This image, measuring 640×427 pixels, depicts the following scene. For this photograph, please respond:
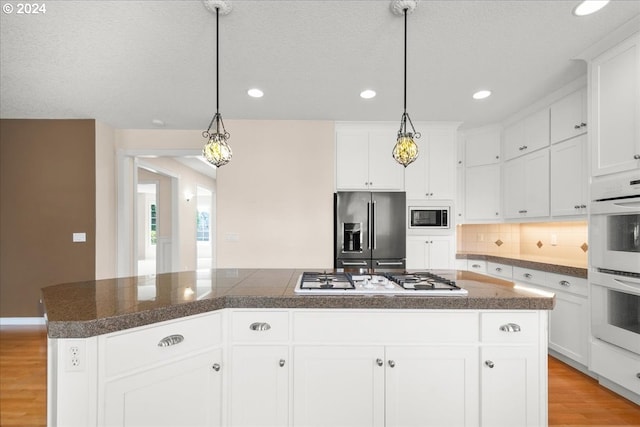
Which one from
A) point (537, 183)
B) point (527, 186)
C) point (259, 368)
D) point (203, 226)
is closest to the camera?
point (259, 368)

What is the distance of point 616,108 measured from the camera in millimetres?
2141

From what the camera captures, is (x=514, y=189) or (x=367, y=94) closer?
(x=367, y=94)

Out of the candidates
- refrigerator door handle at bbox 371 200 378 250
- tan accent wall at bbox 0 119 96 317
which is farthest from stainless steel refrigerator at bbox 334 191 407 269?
tan accent wall at bbox 0 119 96 317

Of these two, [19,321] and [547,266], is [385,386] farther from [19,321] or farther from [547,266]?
[19,321]

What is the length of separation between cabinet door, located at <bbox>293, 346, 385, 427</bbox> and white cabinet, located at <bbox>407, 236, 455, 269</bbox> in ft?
8.36

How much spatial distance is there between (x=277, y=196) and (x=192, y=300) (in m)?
2.63

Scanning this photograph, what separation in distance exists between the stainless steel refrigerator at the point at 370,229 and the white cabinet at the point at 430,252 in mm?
208

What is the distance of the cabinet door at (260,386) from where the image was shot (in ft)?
4.72

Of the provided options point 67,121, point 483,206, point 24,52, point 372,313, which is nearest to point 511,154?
point 483,206

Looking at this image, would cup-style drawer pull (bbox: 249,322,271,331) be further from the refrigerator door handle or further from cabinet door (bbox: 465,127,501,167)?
cabinet door (bbox: 465,127,501,167)

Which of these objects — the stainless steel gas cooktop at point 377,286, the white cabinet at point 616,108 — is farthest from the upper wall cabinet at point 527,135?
the stainless steel gas cooktop at point 377,286

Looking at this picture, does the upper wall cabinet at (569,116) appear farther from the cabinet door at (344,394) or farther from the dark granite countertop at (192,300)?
the cabinet door at (344,394)

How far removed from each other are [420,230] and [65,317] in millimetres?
3526

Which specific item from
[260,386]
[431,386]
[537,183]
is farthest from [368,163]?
[260,386]
